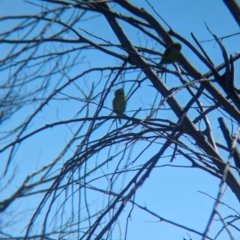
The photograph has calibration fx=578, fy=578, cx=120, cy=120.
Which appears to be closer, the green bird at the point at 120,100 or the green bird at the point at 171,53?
the green bird at the point at 171,53

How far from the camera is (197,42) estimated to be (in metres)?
1.85

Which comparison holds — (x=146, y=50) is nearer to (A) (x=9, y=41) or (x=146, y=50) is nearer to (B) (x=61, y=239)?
(A) (x=9, y=41)

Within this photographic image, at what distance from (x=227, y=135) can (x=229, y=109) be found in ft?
0.78

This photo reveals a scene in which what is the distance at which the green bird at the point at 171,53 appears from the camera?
73.9 inches

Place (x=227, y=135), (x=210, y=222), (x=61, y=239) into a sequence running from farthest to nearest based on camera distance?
(x=227, y=135), (x=61, y=239), (x=210, y=222)

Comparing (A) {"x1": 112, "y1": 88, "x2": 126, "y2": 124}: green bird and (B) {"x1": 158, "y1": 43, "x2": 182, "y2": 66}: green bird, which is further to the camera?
(A) {"x1": 112, "y1": 88, "x2": 126, "y2": 124}: green bird

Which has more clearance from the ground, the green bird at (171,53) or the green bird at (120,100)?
the green bird at (120,100)

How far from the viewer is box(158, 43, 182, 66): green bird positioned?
6.16 feet

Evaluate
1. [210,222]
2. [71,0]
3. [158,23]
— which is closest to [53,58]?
[71,0]

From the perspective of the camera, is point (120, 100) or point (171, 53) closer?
point (171, 53)

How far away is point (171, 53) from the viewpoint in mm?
2035

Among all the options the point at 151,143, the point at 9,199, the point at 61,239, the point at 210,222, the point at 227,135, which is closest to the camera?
the point at 210,222

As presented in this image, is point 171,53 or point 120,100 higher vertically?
point 120,100

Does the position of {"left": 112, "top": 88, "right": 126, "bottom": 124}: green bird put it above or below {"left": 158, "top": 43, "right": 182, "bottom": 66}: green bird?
above
